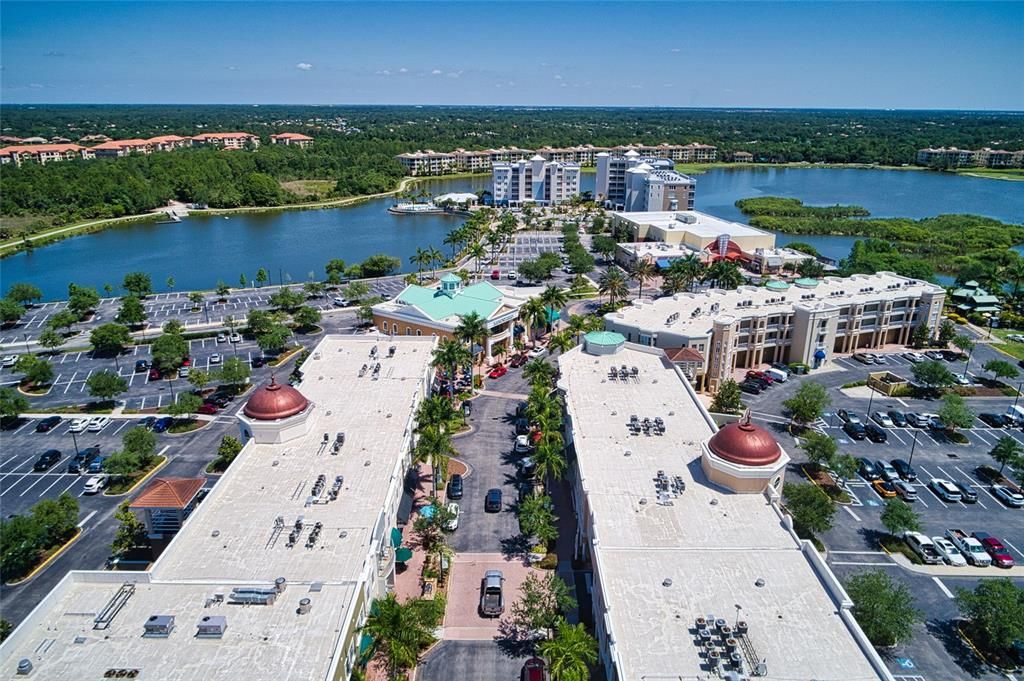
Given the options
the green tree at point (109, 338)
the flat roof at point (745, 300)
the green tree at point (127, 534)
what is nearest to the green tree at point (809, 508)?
the flat roof at point (745, 300)

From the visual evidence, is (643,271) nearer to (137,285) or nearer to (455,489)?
(455,489)

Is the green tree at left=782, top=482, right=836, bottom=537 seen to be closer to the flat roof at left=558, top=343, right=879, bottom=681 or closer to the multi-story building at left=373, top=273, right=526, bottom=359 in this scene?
the flat roof at left=558, top=343, right=879, bottom=681

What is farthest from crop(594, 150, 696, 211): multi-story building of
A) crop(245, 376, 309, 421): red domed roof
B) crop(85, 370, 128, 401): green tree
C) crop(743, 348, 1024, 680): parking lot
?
crop(245, 376, 309, 421): red domed roof

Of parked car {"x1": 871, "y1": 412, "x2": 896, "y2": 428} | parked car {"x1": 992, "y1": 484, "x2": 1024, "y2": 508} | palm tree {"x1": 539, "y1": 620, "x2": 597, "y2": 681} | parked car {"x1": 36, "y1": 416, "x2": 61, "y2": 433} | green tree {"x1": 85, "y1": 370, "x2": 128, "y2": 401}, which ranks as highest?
palm tree {"x1": 539, "y1": 620, "x2": 597, "y2": 681}

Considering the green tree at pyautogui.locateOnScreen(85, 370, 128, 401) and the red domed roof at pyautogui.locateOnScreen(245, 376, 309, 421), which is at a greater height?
the red domed roof at pyautogui.locateOnScreen(245, 376, 309, 421)

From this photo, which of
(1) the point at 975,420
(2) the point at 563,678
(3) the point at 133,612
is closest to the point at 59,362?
(3) the point at 133,612

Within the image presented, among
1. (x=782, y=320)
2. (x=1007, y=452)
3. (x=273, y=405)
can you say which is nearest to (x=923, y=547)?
(x=1007, y=452)
